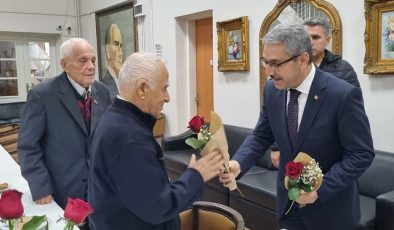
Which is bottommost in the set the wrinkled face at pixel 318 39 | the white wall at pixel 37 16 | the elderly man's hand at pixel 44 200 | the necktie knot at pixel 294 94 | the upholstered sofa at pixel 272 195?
the upholstered sofa at pixel 272 195

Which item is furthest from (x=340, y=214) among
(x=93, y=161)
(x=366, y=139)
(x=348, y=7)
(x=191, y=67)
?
(x=191, y=67)

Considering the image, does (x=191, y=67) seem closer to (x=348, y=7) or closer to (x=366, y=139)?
(x=348, y=7)

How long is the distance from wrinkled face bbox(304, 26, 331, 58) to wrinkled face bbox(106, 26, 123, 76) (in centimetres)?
450

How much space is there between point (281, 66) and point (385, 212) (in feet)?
4.91

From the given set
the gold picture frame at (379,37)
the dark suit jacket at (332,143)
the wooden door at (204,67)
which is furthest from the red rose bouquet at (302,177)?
the wooden door at (204,67)

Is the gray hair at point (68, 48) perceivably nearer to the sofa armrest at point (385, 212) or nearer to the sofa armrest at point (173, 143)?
the sofa armrest at point (385, 212)

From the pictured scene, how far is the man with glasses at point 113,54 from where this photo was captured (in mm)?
6613

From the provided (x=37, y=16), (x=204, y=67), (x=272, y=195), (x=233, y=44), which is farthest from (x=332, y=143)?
(x=37, y=16)

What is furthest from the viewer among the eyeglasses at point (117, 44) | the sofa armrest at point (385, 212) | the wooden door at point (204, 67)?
the eyeglasses at point (117, 44)

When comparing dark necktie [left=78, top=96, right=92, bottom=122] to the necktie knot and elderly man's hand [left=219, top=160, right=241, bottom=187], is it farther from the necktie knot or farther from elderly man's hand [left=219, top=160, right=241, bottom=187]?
the necktie knot

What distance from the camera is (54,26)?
25.2ft

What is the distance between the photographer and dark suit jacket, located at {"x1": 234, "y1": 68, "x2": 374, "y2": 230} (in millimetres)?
1465

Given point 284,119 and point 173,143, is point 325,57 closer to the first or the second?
point 284,119

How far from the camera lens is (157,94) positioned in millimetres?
1215
